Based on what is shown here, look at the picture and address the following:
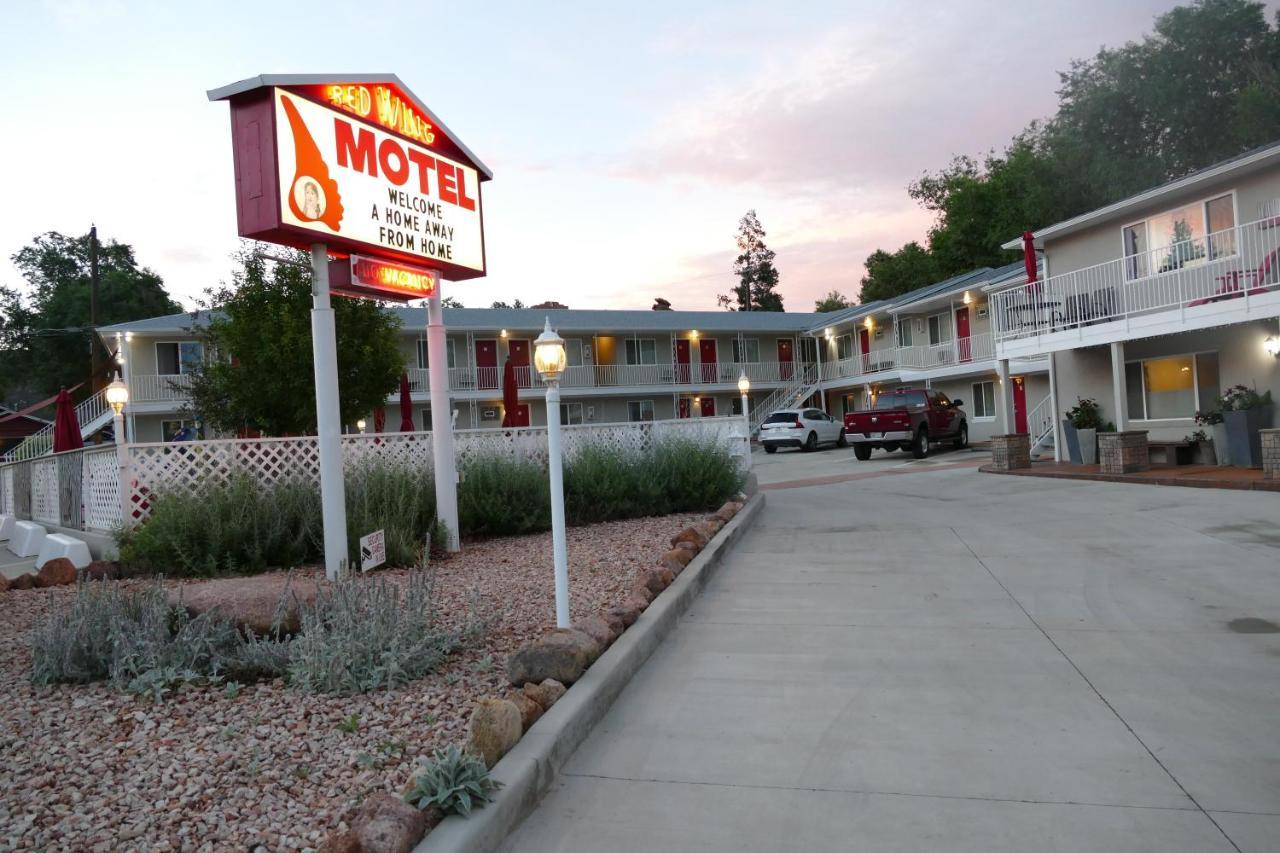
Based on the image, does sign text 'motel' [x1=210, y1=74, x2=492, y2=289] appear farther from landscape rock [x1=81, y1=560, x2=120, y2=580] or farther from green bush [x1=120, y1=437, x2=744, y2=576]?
landscape rock [x1=81, y1=560, x2=120, y2=580]

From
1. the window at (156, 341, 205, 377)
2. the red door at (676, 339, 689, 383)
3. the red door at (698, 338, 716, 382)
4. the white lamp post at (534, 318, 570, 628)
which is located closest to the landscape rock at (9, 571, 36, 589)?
the white lamp post at (534, 318, 570, 628)

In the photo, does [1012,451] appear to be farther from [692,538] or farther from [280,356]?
[280,356]

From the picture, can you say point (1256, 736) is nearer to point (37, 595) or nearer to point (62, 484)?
point (37, 595)

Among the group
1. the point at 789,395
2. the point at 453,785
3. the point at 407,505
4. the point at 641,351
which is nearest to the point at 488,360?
the point at 641,351

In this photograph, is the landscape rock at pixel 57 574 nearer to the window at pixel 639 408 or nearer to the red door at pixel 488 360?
the red door at pixel 488 360

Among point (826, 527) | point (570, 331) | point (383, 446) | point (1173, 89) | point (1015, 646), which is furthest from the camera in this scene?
point (1173, 89)

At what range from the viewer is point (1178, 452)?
54.0 feet

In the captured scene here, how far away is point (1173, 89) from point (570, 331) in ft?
100

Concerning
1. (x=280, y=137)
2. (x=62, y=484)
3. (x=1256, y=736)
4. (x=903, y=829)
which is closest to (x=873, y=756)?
(x=903, y=829)

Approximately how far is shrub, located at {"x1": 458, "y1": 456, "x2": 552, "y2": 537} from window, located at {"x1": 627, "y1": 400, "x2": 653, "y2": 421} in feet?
92.3

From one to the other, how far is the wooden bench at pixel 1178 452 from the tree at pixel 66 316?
5385 centimetres

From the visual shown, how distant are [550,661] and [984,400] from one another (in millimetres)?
29467

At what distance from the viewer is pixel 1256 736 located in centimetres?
404

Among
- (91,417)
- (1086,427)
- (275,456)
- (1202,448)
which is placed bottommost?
(1202,448)
